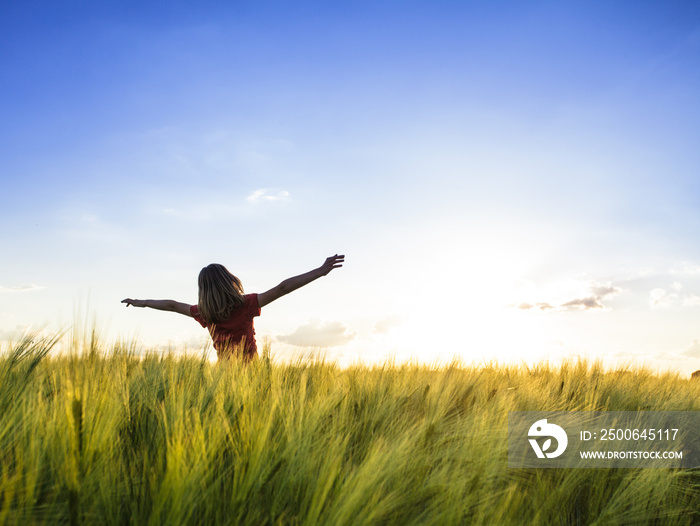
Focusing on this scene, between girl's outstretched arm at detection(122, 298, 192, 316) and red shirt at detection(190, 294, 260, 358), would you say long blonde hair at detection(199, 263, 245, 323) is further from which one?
girl's outstretched arm at detection(122, 298, 192, 316)

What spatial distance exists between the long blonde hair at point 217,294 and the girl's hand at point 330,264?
3.58 feet

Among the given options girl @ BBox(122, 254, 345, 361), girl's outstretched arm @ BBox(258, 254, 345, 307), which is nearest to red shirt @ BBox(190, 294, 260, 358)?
girl @ BBox(122, 254, 345, 361)

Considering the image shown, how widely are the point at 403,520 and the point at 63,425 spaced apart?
3.69 feet

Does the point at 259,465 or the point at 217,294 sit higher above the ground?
the point at 217,294

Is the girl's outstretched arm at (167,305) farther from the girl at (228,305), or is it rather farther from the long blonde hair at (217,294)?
the long blonde hair at (217,294)

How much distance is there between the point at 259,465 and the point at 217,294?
3987 millimetres

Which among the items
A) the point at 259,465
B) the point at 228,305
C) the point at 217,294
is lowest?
the point at 259,465

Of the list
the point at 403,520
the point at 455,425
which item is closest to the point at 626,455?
the point at 455,425

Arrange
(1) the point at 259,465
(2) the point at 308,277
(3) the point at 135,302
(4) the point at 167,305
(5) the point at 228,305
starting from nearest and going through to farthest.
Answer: (1) the point at 259,465 < (2) the point at 308,277 < (5) the point at 228,305 < (4) the point at 167,305 < (3) the point at 135,302

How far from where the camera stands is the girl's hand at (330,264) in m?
4.82

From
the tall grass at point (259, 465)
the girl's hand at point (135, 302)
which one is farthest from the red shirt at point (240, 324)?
the tall grass at point (259, 465)

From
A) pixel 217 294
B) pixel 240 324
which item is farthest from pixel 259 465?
pixel 240 324

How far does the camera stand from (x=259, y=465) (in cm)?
133

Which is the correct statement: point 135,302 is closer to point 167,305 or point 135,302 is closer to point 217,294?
point 167,305
